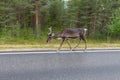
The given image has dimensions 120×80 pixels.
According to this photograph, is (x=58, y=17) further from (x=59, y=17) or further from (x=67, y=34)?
(x=67, y=34)

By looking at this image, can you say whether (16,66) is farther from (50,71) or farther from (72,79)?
(72,79)

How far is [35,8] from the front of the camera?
71.7 feet

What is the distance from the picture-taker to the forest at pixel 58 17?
2222 cm

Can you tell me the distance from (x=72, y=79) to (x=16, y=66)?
211 cm

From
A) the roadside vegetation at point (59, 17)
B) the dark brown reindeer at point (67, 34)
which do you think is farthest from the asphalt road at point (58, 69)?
the roadside vegetation at point (59, 17)

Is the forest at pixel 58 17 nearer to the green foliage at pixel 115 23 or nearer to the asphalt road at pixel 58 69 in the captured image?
the green foliage at pixel 115 23

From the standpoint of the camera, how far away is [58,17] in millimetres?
24266

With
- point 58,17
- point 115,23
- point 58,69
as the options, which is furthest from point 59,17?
point 58,69

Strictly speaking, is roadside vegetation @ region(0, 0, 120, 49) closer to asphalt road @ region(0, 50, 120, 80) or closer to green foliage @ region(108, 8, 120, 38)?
green foliage @ region(108, 8, 120, 38)

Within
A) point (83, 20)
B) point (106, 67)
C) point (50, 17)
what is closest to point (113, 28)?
point (83, 20)

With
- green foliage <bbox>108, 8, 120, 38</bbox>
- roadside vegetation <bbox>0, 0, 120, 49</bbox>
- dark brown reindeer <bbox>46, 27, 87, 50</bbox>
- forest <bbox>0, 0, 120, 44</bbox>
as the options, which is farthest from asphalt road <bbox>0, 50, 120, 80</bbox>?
green foliage <bbox>108, 8, 120, 38</bbox>

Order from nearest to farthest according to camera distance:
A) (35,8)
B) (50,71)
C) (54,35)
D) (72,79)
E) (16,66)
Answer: (72,79) → (50,71) → (16,66) → (54,35) → (35,8)

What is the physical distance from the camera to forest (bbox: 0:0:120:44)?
72.9 ft

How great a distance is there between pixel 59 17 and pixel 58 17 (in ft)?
0.40
